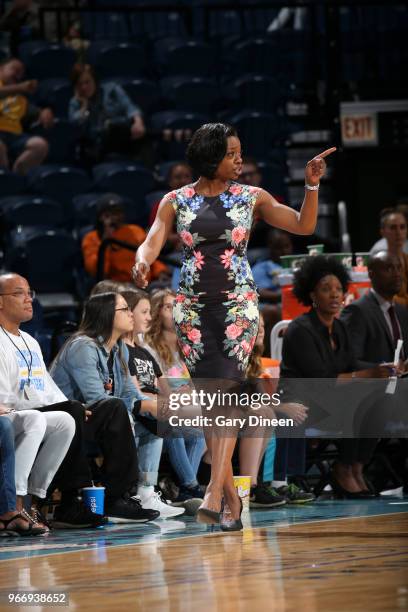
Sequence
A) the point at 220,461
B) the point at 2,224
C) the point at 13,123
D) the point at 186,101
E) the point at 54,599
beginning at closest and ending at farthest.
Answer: the point at 54,599
the point at 220,461
the point at 2,224
the point at 13,123
the point at 186,101

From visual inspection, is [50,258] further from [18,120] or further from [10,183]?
[18,120]

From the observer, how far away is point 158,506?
5.41m

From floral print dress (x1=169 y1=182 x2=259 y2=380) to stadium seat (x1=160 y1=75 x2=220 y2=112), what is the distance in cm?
617

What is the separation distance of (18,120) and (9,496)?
18.1ft

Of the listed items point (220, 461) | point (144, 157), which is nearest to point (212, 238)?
point (220, 461)

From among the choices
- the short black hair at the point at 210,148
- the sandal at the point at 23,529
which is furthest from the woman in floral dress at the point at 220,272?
the sandal at the point at 23,529

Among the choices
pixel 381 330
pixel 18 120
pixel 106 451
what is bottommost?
pixel 106 451

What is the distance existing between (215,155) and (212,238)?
30 cm

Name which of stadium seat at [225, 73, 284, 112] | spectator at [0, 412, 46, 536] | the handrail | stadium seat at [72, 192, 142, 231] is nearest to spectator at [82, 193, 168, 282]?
the handrail

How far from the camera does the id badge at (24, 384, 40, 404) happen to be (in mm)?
5137

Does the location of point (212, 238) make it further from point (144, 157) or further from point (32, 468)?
point (144, 157)

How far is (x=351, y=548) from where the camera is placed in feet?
12.2

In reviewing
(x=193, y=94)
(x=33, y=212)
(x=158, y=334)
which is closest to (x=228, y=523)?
(x=158, y=334)

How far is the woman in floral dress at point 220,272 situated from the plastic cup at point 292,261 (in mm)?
2249
